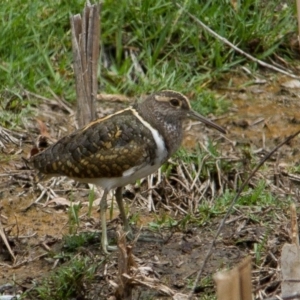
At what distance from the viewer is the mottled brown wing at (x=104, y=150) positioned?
6.83 metres

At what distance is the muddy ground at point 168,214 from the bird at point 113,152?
1.19 feet

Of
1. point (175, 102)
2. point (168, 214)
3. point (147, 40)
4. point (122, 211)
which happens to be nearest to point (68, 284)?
point (122, 211)

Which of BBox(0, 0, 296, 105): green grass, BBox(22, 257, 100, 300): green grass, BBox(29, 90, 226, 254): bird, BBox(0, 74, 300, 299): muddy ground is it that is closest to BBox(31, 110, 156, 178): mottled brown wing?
BBox(29, 90, 226, 254): bird

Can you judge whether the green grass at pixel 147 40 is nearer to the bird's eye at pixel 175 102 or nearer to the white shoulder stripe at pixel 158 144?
the bird's eye at pixel 175 102

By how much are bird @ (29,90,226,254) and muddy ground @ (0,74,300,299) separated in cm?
36

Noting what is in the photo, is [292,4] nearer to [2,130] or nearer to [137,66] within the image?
[137,66]

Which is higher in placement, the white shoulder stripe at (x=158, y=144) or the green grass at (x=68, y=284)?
the white shoulder stripe at (x=158, y=144)

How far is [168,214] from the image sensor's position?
299 inches

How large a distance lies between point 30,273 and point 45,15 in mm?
2966

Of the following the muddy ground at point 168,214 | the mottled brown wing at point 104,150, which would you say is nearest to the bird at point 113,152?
the mottled brown wing at point 104,150

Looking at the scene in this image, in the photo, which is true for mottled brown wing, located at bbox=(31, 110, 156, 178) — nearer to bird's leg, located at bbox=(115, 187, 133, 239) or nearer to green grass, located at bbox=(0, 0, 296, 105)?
bird's leg, located at bbox=(115, 187, 133, 239)

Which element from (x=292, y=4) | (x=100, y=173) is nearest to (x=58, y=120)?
(x=100, y=173)

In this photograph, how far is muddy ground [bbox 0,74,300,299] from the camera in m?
6.70

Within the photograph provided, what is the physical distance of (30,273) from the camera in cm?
680
